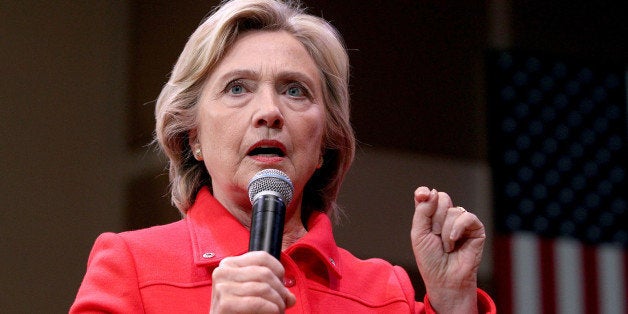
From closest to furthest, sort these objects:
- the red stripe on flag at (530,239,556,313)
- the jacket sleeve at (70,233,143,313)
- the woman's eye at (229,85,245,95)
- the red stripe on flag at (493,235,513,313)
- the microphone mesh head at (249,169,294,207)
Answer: the microphone mesh head at (249,169,294,207) < the jacket sleeve at (70,233,143,313) < the woman's eye at (229,85,245,95) < the red stripe on flag at (493,235,513,313) < the red stripe on flag at (530,239,556,313)

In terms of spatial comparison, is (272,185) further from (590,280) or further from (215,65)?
(590,280)

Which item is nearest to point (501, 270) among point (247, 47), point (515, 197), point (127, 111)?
point (515, 197)

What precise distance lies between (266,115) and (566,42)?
2826mm

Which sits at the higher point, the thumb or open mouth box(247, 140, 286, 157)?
open mouth box(247, 140, 286, 157)

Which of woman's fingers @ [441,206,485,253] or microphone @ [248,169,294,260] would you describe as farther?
woman's fingers @ [441,206,485,253]

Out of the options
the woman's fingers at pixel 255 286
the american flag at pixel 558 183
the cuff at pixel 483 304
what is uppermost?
the woman's fingers at pixel 255 286

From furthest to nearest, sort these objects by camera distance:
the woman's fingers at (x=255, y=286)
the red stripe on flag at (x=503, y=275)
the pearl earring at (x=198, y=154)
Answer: the red stripe on flag at (x=503, y=275) → the pearl earring at (x=198, y=154) → the woman's fingers at (x=255, y=286)

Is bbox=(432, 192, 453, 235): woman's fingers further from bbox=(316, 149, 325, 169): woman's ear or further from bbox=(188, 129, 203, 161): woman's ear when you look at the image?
bbox=(188, 129, 203, 161): woman's ear

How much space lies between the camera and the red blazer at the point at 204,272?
1430mm

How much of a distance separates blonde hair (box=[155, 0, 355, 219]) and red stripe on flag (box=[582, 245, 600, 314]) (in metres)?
2.27

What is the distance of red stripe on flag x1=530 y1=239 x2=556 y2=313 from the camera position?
3752 mm

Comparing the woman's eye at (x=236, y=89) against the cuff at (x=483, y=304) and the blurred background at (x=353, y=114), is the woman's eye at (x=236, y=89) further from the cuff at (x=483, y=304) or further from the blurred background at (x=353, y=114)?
the blurred background at (x=353, y=114)

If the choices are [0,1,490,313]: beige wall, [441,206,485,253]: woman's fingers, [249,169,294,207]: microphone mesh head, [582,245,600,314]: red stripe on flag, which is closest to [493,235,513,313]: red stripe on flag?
[582,245,600,314]: red stripe on flag

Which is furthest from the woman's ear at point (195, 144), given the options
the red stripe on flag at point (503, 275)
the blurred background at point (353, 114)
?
the red stripe on flag at point (503, 275)
